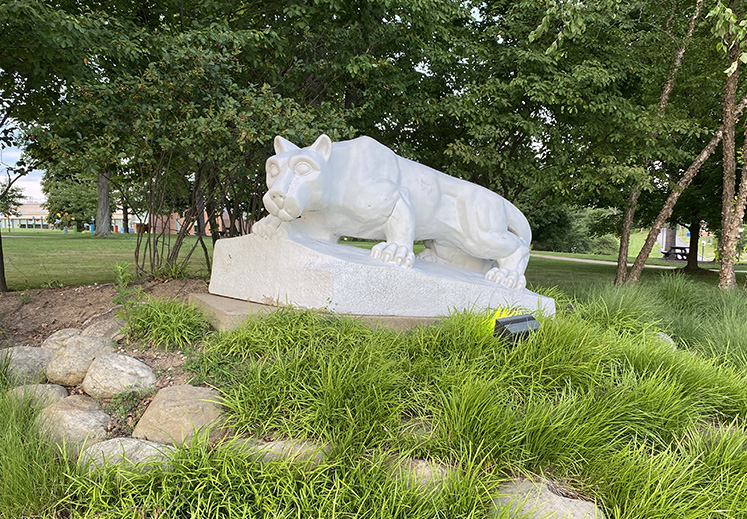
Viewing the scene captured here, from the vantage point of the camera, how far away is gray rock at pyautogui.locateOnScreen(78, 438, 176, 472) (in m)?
2.14

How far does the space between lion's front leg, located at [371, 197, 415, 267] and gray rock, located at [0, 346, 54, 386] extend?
2646mm

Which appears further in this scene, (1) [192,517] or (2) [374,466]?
(2) [374,466]

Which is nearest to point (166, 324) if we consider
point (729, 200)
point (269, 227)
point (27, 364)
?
point (27, 364)

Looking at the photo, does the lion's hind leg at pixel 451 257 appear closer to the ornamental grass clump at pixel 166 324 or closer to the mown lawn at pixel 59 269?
the ornamental grass clump at pixel 166 324

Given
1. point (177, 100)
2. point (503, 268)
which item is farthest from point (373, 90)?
point (503, 268)

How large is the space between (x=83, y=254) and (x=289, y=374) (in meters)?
12.4

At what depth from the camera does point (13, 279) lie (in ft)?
25.2

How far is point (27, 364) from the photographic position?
341 centimetres

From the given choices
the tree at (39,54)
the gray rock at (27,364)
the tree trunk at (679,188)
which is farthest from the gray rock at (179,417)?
the tree trunk at (679,188)

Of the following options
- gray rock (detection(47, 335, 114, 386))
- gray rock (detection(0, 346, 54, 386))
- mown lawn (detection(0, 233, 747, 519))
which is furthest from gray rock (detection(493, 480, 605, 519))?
gray rock (detection(0, 346, 54, 386))

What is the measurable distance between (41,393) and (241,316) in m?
1.30

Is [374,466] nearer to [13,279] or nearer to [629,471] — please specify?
[629,471]

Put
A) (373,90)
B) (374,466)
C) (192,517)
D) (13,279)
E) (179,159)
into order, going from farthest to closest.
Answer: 1. (13,279)
2. (373,90)
3. (179,159)
4. (374,466)
5. (192,517)

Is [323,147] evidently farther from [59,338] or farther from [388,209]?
[59,338]
